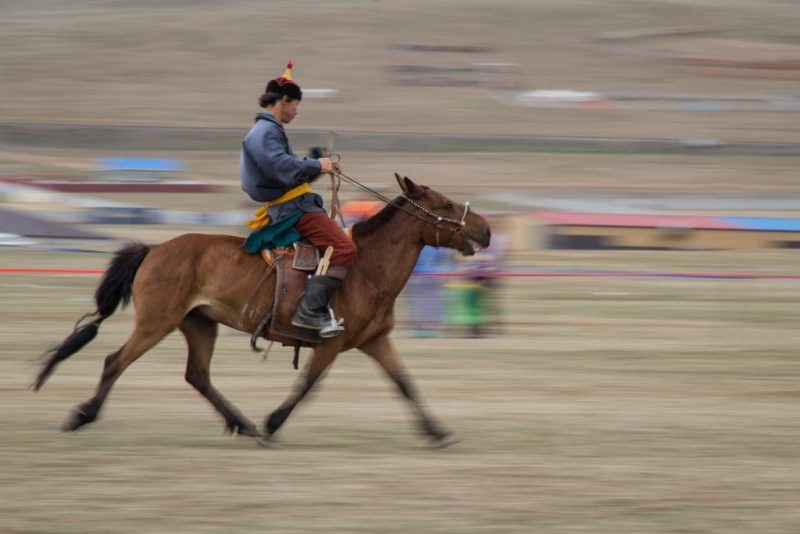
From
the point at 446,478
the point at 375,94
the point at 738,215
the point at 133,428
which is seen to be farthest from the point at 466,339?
the point at 375,94

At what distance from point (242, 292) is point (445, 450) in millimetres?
1699

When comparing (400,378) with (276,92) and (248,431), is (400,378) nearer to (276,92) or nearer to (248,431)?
(248,431)

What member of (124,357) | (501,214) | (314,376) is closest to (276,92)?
(314,376)

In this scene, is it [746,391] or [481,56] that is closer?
[746,391]

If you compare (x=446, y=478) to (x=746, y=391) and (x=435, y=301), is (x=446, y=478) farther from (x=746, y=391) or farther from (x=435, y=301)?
(x=435, y=301)

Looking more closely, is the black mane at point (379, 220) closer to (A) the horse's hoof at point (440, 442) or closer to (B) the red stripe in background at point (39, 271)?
(A) the horse's hoof at point (440, 442)

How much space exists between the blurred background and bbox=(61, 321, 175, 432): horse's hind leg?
0.29 metres

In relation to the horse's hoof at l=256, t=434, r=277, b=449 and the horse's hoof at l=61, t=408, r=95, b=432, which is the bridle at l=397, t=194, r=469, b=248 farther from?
the horse's hoof at l=61, t=408, r=95, b=432

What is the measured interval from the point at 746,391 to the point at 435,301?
4.83 meters

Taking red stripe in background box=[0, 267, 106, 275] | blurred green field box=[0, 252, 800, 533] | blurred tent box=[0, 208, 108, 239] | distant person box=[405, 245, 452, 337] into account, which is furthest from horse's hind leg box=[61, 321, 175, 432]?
blurred tent box=[0, 208, 108, 239]

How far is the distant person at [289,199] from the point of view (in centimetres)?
840

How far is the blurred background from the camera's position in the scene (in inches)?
308

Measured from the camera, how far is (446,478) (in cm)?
764

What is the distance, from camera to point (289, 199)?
8586mm
